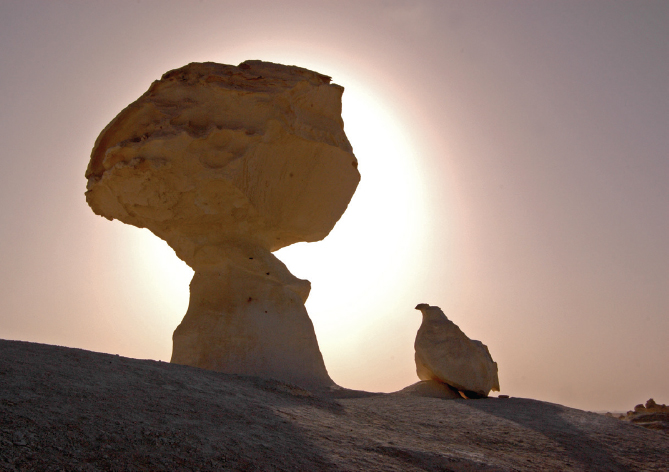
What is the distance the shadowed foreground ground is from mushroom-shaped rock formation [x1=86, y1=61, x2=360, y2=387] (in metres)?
2.34

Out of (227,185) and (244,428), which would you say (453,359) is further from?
(244,428)

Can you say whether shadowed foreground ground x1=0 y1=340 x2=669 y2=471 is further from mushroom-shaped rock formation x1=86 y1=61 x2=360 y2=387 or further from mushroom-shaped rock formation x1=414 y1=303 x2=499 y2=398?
mushroom-shaped rock formation x1=86 y1=61 x2=360 y2=387

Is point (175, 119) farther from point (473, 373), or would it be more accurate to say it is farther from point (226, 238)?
point (473, 373)

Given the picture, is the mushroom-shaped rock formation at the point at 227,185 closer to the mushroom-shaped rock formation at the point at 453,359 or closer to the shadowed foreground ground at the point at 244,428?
the mushroom-shaped rock formation at the point at 453,359

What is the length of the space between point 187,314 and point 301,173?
3.14m

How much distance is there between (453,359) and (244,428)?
571cm

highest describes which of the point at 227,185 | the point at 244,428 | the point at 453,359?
the point at 227,185

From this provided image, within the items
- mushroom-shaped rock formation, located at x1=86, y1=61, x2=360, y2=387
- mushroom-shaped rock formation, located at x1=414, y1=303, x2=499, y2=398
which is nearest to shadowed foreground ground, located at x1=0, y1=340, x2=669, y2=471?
mushroom-shaped rock formation, located at x1=414, y1=303, x2=499, y2=398

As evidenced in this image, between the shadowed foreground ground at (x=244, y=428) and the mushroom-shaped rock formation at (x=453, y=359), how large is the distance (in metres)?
1.69

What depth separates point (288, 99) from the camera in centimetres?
958

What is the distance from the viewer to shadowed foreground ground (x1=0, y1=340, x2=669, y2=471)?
3523 millimetres

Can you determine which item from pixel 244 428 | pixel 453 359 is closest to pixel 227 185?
pixel 453 359

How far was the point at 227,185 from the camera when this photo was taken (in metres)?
9.49

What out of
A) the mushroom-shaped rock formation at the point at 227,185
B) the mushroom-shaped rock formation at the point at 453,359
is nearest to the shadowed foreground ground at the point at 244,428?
the mushroom-shaped rock formation at the point at 453,359
